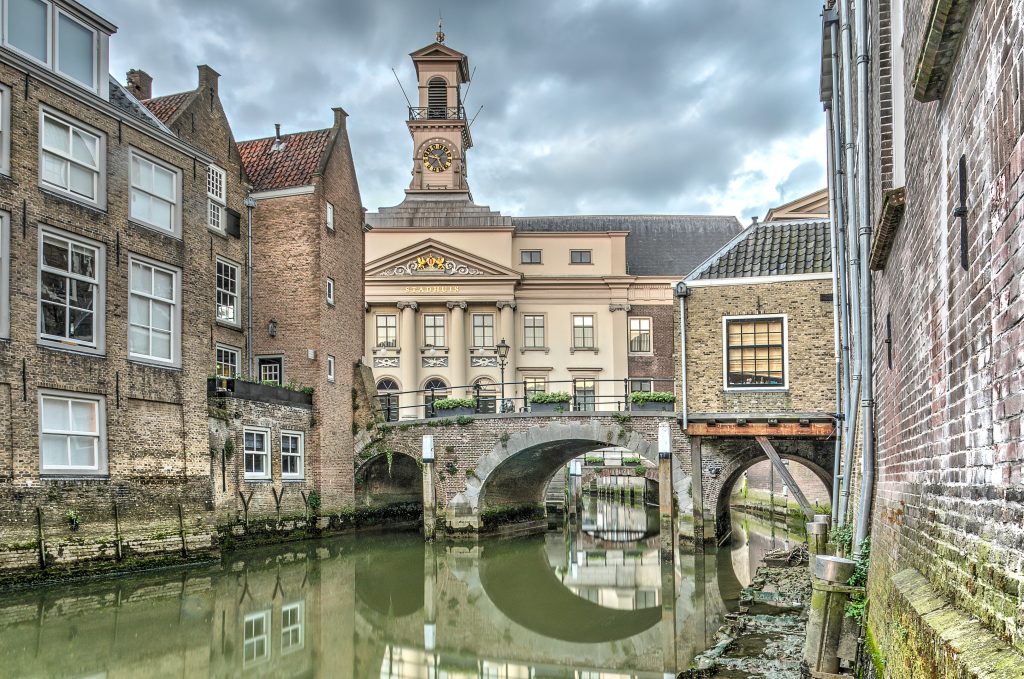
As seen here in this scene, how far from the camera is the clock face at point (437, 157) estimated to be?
145 feet

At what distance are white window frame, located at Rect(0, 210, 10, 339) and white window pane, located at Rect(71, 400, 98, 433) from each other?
1.91m

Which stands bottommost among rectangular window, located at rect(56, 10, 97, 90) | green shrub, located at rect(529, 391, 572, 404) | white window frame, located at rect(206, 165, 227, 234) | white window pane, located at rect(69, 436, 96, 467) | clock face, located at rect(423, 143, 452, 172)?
white window pane, located at rect(69, 436, 96, 467)

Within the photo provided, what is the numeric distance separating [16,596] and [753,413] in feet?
50.2

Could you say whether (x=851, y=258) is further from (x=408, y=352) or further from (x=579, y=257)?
(x=579, y=257)

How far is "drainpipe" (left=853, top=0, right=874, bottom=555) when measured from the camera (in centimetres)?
971

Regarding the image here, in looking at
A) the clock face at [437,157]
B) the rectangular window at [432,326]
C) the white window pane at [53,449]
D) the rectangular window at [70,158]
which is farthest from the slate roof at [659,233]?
the white window pane at [53,449]

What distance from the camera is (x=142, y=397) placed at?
18.1 m

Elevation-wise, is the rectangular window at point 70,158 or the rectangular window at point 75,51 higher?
the rectangular window at point 75,51

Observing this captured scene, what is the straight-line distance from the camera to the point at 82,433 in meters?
16.8

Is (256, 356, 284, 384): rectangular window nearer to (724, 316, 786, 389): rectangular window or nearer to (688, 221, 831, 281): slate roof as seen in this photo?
(688, 221, 831, 281): slate roof

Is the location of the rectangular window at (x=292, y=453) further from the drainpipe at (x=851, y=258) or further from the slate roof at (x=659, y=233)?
the slate roof at (x=659, y=233)

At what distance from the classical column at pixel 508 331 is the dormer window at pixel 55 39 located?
79.6 feet

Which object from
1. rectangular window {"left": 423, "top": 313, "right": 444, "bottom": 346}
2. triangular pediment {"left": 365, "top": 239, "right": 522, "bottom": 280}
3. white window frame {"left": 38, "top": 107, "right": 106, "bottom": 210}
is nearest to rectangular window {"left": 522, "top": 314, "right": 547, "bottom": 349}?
triangular pediment {"left": 365, "top": 239, "right": 522, "bottom": 280}

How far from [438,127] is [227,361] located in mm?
21882
